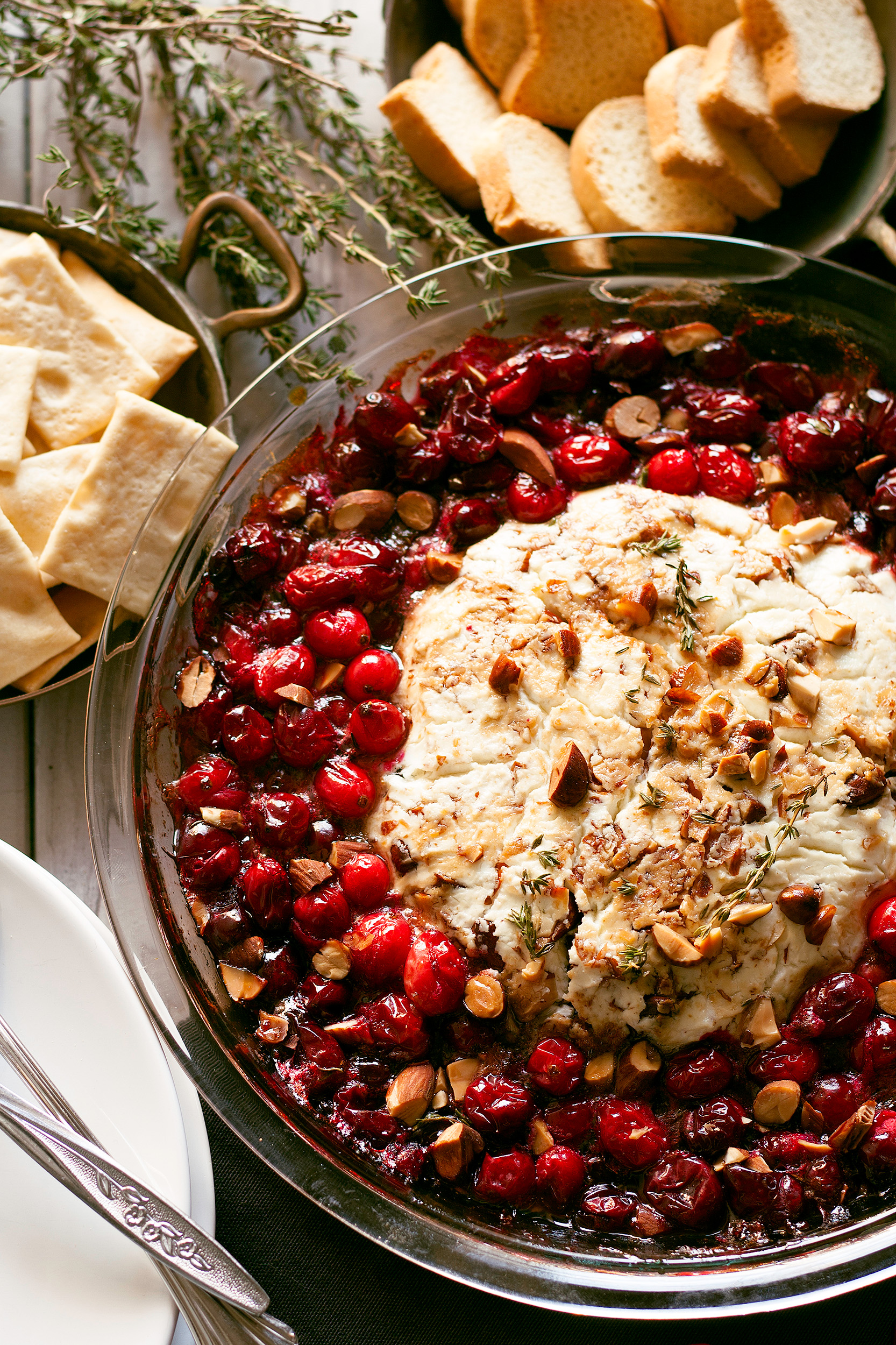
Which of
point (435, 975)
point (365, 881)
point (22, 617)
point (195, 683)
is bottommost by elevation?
point (435, 975)

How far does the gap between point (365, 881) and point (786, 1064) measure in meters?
1.10

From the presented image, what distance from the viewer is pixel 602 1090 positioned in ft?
7.72

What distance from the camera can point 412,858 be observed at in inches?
94.3

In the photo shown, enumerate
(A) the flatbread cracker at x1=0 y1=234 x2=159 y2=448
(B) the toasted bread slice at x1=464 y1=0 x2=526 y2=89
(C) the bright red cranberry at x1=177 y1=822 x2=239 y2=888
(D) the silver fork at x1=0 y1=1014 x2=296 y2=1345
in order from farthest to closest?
(B) the toasted bread slice at x1=464 y1=0 x2=526 y2=89, (A) the flatbread cracker at x1=0 y1=234 x2=159 y2=448, (C) the bright red cranberry at x1=177 y1=822 x2=239 y2=888, (D) the silver fork at x1=0 y1=1014 x2=296 y2=1345

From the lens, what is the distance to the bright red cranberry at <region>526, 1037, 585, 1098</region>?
2.30 meters

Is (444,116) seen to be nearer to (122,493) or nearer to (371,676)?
(122,493)

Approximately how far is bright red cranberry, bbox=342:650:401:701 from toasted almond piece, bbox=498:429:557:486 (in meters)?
0.65

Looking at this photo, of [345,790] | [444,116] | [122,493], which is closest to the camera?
[345,790]

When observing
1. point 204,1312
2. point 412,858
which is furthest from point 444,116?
point 204,1312

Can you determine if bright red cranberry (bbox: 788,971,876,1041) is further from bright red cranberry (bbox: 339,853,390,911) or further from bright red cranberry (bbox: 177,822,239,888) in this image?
bright red cranberry (bbox: 177,822,239,888)

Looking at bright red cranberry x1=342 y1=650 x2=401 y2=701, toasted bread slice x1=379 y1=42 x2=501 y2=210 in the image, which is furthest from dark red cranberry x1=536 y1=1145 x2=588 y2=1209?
toasted bread slice x1=379 y1=42 x2=501 y2=210

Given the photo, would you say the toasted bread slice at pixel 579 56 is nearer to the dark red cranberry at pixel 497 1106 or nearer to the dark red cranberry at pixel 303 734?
the dark red cranberry at pixel 303 734

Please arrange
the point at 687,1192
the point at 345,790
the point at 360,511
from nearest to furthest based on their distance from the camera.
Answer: the point at 687,1192 → the point at 345,790 → the point at 360,511

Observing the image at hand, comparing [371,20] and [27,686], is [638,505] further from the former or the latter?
[371,20]
